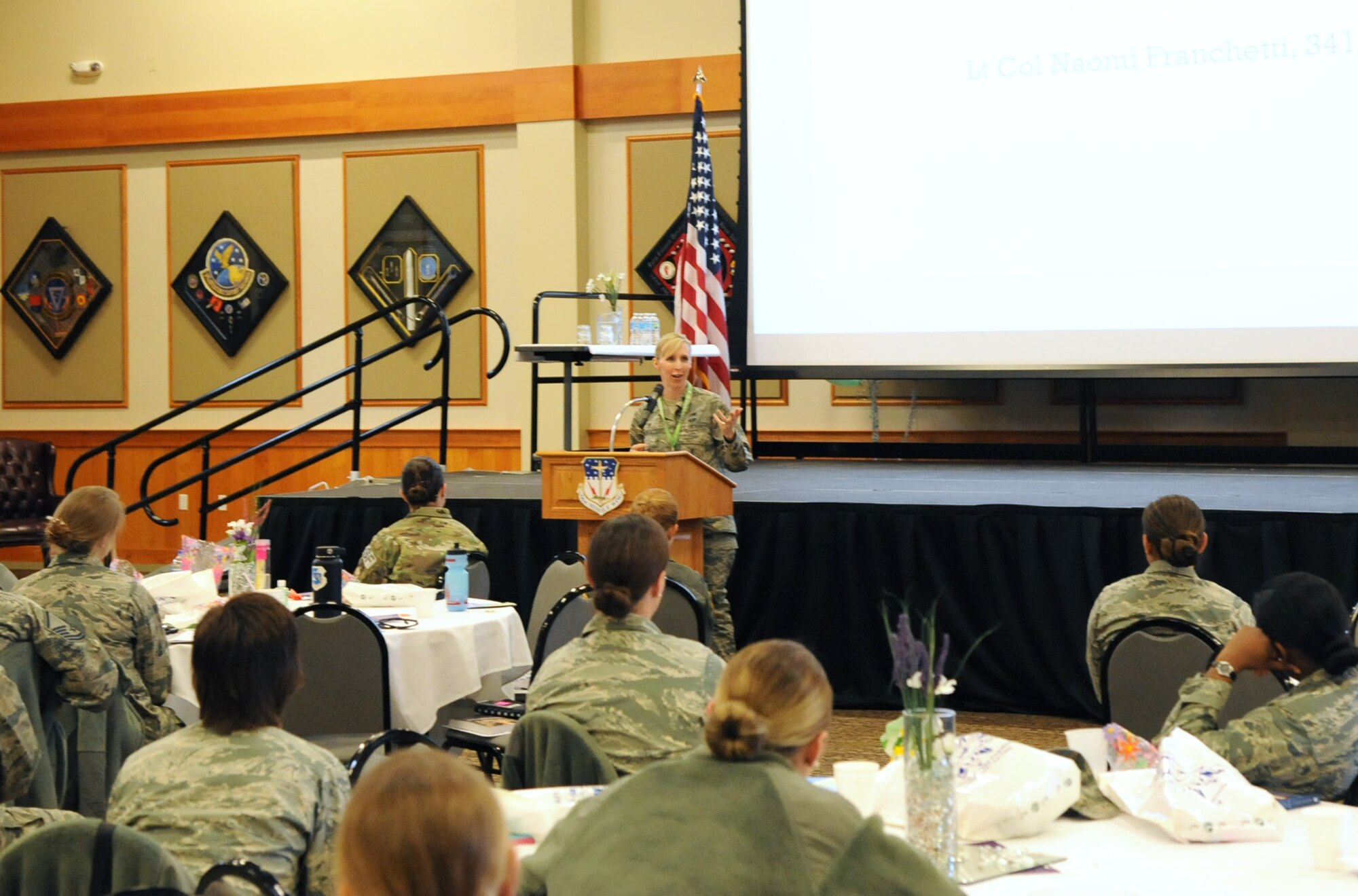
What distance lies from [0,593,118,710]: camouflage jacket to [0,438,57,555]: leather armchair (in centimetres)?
726

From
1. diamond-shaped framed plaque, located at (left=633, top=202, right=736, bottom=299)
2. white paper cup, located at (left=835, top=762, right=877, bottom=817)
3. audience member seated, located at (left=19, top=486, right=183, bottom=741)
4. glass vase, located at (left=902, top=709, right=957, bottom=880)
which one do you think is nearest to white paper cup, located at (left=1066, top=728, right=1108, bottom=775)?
white paper cup, located at (left=835, top=762, right=877, bottom=817)

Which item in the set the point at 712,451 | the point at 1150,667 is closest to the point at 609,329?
the point at 712,451

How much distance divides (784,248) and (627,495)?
3.70 meters

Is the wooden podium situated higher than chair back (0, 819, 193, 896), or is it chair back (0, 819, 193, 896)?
the wooden podium

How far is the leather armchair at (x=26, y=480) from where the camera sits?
10141 mm

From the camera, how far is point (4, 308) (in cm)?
1184

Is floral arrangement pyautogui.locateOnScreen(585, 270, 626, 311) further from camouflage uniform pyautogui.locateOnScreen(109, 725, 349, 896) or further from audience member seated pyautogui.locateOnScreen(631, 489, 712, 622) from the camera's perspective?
camouflage uniform pyautogui.locateOnScreen(109, 725, 349, 896)

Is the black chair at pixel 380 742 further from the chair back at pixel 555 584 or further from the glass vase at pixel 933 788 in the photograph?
the chair back at pixel 555 584

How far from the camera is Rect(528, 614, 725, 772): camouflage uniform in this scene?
2.49m

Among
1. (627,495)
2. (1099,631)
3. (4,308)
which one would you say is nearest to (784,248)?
(627,495)

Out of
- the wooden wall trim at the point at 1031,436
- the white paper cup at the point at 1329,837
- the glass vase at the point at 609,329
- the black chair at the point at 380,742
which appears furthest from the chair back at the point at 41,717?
the wooden wall trim at the point at 1031,436

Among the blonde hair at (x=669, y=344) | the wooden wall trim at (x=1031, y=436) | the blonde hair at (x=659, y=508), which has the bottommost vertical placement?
the blonde hair at (x=659, y=508)

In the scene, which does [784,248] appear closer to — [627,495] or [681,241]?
[681,241]

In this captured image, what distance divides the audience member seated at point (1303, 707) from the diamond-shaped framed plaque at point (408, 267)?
894cm
